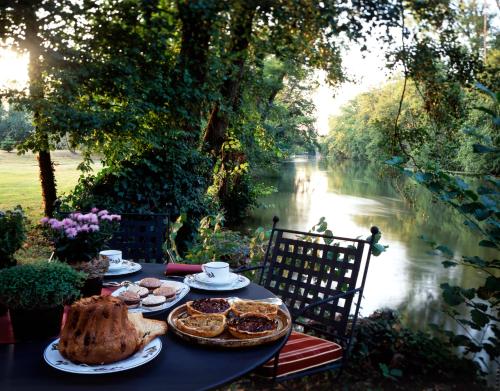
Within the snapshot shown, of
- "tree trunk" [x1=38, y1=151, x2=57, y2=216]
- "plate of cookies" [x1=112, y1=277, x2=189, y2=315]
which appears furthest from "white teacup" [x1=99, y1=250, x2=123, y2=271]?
"tree trunk" [x1=38, y1=151, x2=57, y2=216]

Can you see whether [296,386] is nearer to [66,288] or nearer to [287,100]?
[66,288]

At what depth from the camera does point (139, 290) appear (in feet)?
5.79

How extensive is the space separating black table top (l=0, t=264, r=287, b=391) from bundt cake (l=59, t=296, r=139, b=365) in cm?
5

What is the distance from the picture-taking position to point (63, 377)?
1149 mm

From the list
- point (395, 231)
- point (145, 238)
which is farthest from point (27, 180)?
point (145, 238)

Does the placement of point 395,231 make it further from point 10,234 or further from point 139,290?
point 10,234

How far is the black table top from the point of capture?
3.67 feet

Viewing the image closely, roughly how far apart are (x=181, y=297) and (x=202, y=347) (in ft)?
1.41

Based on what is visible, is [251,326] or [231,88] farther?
[231,88]

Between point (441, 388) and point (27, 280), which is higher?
point (27, 280)

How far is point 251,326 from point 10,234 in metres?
0.87

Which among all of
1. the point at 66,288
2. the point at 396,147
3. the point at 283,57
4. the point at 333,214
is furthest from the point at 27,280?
the point at 333,214

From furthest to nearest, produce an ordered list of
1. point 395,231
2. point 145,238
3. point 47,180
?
point 395,231 < point 47,180 < point 145,238

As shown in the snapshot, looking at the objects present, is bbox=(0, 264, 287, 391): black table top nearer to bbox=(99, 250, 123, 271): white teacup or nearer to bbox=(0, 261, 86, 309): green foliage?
bbox=(0, 261, 86, 309): green foliage
